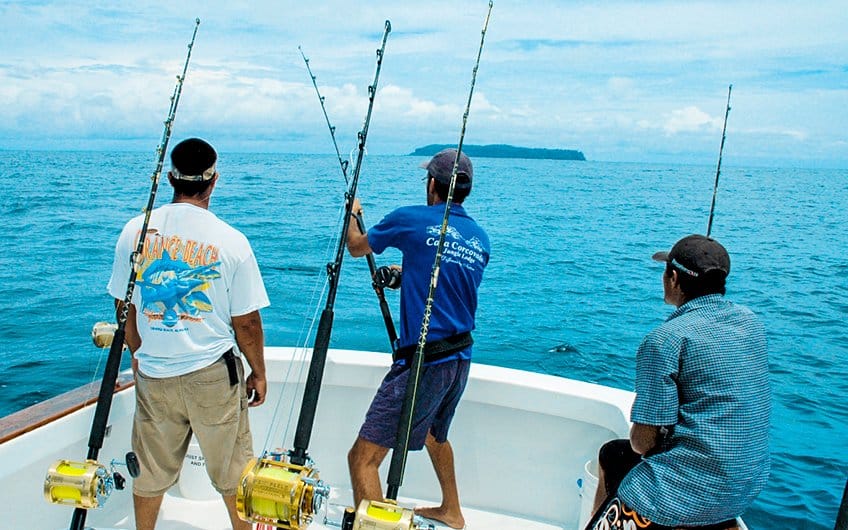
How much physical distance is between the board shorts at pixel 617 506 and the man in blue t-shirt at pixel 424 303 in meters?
0.55

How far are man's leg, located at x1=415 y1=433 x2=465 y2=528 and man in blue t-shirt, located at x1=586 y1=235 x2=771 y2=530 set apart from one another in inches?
39.9

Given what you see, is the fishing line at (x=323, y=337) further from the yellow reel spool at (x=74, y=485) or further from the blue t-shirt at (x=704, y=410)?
the blue t-shirt at (x=704, y=410)

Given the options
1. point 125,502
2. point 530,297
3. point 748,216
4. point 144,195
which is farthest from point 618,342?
point 748,216

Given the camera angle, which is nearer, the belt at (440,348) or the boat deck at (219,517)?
the belt at (440,348)

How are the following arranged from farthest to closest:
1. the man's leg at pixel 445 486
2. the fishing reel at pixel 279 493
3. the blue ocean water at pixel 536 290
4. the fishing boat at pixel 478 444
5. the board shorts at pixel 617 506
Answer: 1. the blue ocean water at pixel 536 290
2. the fishing boat at pixel 478 444
3. the man's leg at pixel 445 486
4. the board shorts at pixel 617 506
5. the fishing reel at pixel 279 493

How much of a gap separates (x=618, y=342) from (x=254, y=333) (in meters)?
→ 7.00

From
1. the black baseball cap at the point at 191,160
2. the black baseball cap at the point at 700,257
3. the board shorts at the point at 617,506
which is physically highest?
the black baseball cap at the point at 191,160

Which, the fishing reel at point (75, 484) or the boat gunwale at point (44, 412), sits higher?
the fishing reel at point (75, 484)

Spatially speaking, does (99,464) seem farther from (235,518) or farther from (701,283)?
(701,283)

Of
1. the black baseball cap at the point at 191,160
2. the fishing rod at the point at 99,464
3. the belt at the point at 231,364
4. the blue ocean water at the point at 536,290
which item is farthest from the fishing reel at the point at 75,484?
the blue ocean water at the point at 536,290

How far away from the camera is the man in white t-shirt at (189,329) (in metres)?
1.99

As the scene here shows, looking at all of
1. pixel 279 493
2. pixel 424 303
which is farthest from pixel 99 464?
pixel 424 303

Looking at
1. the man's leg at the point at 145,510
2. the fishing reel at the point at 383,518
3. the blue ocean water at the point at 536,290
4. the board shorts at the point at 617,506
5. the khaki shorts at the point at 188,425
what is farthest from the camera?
the blue ocean water at the point at 536,290

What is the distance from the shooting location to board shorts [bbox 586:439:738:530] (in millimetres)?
1709
